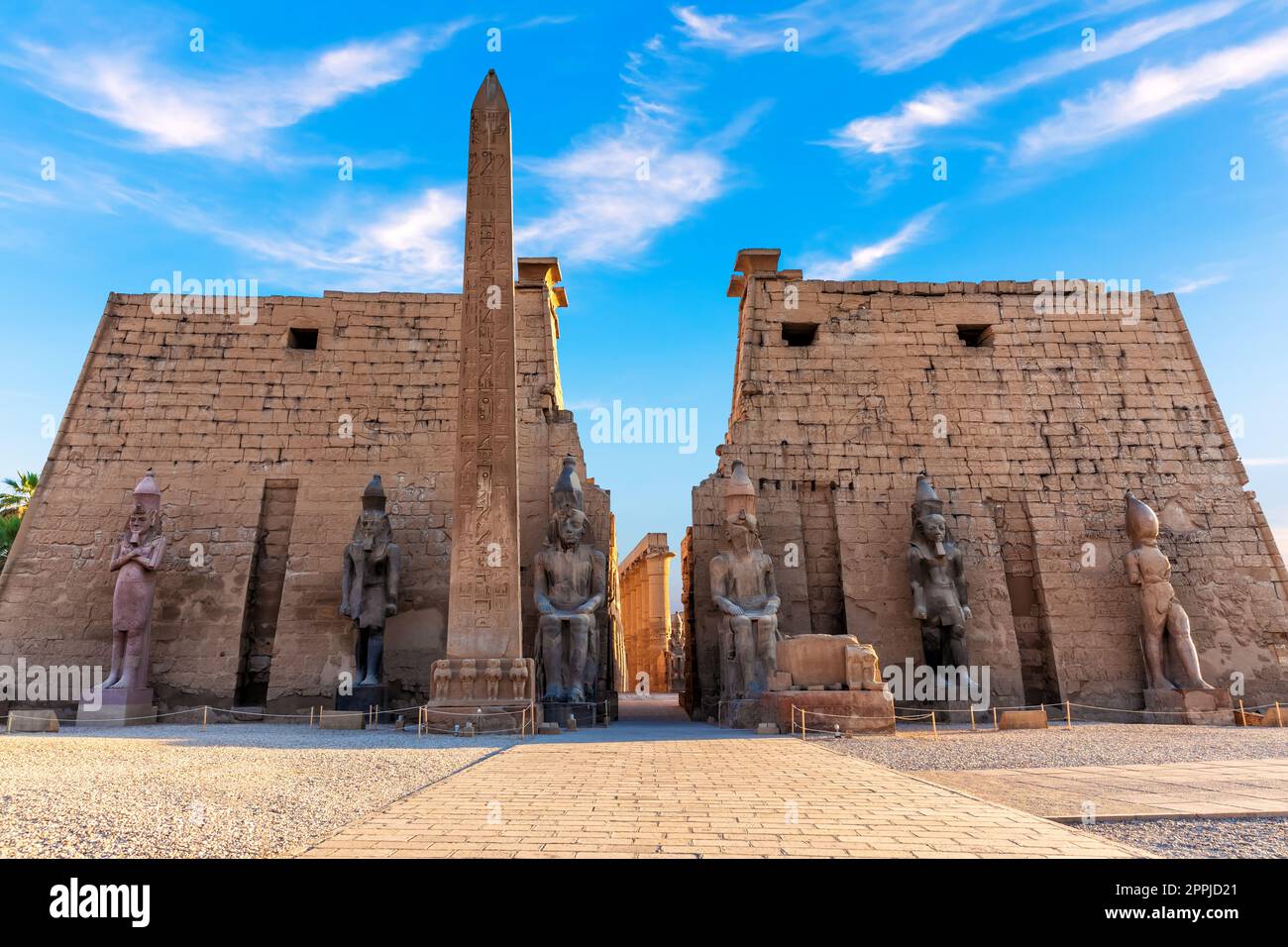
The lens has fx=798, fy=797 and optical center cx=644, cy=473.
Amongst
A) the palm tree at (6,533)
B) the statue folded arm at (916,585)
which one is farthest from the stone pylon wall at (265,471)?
the palm tree at (6,533)

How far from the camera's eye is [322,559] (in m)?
10.6

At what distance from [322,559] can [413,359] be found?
3.15 m

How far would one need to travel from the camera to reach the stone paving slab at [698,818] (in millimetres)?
2707

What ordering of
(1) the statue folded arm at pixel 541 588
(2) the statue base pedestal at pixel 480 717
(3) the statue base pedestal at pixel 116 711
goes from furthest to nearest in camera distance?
1. (1) the statue folded arm at pixel 541 588
2. (3) the statue base pedestal at pixel 116 711
3. (2) the statue base pedestal at pixel 480 717

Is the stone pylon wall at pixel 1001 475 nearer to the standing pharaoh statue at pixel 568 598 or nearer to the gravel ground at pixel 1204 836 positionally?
the standing pharaoh statue at pixel 568 598

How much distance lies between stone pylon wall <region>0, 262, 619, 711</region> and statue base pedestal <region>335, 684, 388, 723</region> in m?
0.66

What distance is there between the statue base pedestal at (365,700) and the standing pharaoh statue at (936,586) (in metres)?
6.52

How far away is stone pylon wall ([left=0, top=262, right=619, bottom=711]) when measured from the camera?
1015cm

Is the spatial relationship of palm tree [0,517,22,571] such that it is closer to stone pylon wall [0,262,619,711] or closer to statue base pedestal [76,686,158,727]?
stone pylon wall [0,262,619,711]

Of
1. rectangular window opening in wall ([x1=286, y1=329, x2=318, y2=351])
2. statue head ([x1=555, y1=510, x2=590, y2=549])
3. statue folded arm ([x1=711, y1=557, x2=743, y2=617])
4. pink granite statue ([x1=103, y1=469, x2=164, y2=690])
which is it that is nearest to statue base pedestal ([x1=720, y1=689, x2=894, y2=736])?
statue folded arm ([x1=711, y1=557, x2=743, y2=617])

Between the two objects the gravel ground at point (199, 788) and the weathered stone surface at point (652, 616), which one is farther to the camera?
the weathered stone surface at point (652, 616)

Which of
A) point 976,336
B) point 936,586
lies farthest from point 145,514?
point 976,336

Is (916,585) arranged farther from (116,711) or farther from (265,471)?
(116,711)
